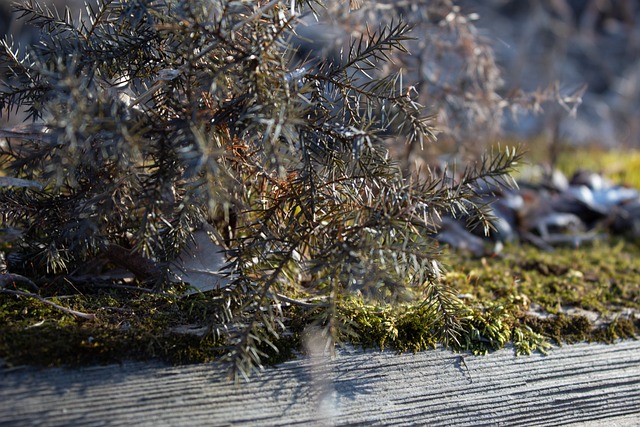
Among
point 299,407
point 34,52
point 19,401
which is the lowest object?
point 299,407

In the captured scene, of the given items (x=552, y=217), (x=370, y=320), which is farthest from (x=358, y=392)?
(x=552, y=217)

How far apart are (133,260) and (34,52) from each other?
0.88 m

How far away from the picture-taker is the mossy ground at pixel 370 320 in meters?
2.00

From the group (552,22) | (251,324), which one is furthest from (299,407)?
(552,22)

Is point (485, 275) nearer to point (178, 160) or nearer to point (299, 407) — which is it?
point (299, 407)

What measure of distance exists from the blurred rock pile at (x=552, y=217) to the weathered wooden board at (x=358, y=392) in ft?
4.27

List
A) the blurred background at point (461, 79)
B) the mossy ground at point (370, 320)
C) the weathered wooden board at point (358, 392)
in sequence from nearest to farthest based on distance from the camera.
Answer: the weathered wooden board at point (358, 392) → the mossy ground at point (370, 320) → the blurred background at point (461, 79)

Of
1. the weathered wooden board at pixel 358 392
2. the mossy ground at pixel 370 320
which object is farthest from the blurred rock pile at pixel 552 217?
the weathered wooden board at pixel 358 392

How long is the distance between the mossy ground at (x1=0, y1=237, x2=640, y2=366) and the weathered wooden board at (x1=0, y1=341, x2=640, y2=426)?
0.18ft

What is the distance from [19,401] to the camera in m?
1.79

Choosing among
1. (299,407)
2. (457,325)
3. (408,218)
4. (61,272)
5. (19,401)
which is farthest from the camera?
(61,272)

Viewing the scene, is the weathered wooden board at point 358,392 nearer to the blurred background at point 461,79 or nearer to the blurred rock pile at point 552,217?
the blurred background at point 461,79

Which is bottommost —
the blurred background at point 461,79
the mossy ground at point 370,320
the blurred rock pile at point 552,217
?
the mossy ground at point 370,320

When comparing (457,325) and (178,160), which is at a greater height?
(178,160)
